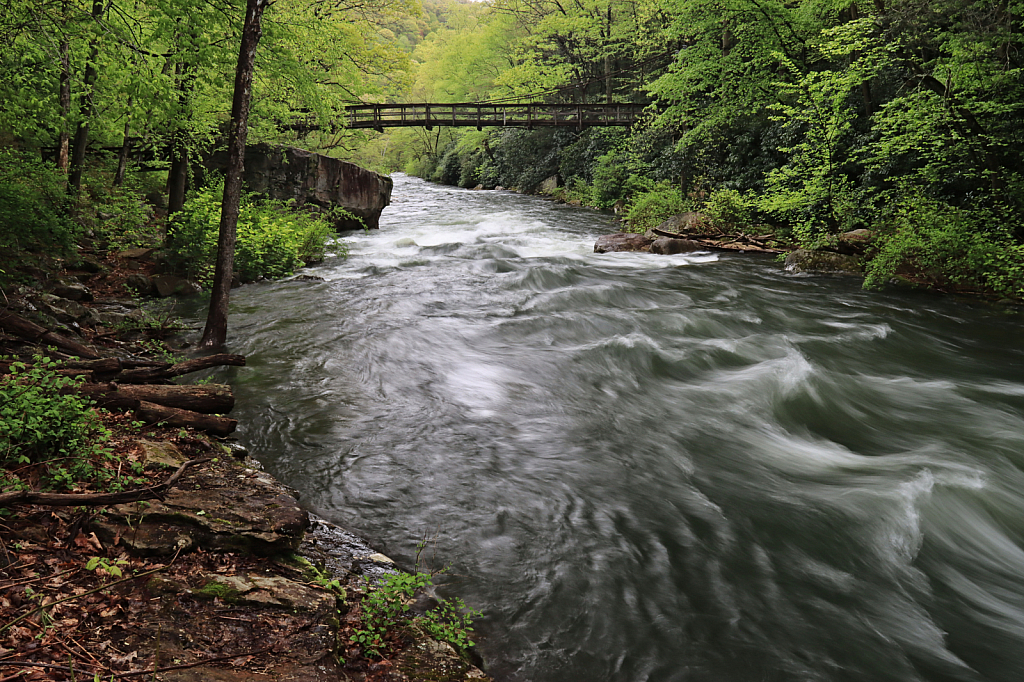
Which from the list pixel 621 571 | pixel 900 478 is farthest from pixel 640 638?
pixel 900 478

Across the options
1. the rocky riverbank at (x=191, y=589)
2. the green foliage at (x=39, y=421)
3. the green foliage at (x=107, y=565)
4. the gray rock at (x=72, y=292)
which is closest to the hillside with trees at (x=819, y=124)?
the rocky riverbank at (x=191, y=589)

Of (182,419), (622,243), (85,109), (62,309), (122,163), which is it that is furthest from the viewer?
(622,243)

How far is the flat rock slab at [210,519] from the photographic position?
10.6 ft

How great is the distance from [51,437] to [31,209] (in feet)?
26.8

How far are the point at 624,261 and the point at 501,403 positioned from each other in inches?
386

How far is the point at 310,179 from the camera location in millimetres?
17859

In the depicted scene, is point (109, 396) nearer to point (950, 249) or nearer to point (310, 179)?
point (950, 249)

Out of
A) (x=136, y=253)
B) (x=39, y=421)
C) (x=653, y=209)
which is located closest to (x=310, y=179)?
(x=136, y=253)

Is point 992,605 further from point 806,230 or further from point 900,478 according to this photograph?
point 806,230

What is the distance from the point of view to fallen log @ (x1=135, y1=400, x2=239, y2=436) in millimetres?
5043

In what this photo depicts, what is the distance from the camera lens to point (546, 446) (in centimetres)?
604

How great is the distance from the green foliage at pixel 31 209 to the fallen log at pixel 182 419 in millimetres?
6125

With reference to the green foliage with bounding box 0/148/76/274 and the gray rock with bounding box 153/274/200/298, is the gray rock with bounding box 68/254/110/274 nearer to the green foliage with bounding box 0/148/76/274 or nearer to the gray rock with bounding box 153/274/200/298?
the green foliage with bounding box 0/148/76/274

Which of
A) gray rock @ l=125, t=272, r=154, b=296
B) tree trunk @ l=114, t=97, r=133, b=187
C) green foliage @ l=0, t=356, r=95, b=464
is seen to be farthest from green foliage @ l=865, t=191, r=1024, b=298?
tree trunk @ l=114, t=97, r=133, b=187
